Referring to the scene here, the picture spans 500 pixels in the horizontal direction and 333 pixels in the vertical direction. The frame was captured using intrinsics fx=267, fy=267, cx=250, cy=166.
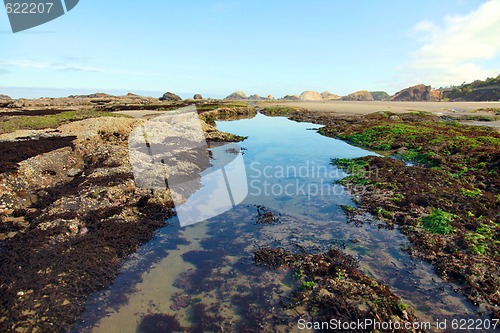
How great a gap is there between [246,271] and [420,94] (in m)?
149

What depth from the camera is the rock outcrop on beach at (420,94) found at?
120m

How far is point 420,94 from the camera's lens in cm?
12712

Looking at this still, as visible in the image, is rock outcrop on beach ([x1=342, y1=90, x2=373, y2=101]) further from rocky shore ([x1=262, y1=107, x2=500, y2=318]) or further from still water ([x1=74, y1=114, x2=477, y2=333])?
still water ([x1=74, y1=114, x2=477, y2=333])

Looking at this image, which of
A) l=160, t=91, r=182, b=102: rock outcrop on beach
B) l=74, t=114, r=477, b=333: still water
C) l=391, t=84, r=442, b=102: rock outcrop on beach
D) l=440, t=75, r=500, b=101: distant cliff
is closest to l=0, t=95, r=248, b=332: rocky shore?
l=74, t=114, r=477, b=333: still water

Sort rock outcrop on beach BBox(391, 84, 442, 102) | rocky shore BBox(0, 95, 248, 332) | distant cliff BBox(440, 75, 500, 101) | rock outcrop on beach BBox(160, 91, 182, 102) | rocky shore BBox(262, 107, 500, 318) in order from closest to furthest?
1. rocky shore BBox(0, 95, 248, 332)
2. rocky shore BBox(262, 107, 500, 318)
3. distant cliff BBox(440, 75, 500, 101)
4. rock outcrop on beach BBox(160, 91, 182, 102)
5. rock outcrop on beach BBox(391, 84, 442, 102)

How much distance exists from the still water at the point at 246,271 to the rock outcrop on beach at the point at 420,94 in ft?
441

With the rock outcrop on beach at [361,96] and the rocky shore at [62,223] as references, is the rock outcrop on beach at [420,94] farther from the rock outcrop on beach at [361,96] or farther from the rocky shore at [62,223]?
the rocky shore at [62,223]

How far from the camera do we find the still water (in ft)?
20.2

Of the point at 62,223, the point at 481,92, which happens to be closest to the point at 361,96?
the point at 481,92

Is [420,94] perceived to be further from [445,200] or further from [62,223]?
[62,223]

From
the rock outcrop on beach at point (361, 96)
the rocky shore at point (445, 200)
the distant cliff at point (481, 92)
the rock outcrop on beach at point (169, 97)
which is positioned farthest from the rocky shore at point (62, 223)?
the rock outcrop on beach at point (361, 96)

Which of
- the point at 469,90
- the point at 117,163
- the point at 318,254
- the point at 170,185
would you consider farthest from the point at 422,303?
the point at 469,90

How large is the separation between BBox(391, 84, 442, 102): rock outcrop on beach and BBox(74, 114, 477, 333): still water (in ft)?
441

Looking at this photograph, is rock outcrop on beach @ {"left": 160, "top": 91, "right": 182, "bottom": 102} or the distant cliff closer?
the distant cliff
